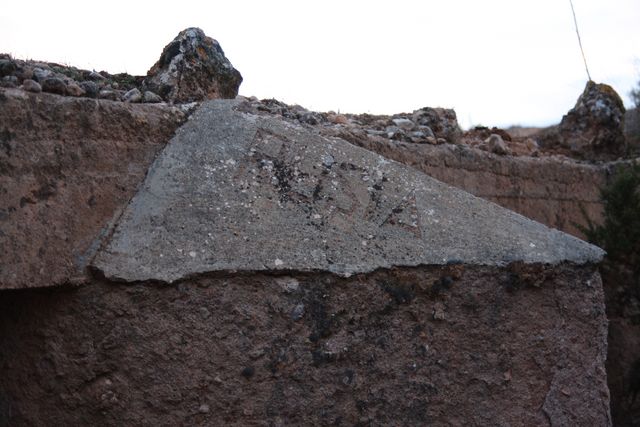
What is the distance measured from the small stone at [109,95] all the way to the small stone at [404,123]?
1.59 meters

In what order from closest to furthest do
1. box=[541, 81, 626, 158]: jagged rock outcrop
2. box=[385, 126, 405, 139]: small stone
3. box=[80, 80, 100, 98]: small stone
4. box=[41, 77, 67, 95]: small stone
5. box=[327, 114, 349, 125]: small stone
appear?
box=[41, 77, 67, 95]: small stone → box=[80, 80, 100, 98]: small stone → box=[327, 114, 349, 125]: small stone → box=[385, 126, 405, 139]: small stone → box=[541, 81, 626, 158]: jagged rock outcrop

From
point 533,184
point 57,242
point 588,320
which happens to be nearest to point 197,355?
point 57,242

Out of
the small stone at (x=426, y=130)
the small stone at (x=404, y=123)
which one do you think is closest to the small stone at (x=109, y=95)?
the small stone at (x=404, y=123)

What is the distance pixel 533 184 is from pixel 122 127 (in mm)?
2865

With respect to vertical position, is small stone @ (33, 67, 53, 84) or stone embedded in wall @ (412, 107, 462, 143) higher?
stone embedded in wall @ (412, 107, 462, 143)

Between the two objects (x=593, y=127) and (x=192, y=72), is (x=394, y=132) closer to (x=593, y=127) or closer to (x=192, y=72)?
(x=192, y=72)

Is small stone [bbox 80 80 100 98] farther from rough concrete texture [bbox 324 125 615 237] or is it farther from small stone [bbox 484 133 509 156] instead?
small stone [bbox 484 133 509 156]

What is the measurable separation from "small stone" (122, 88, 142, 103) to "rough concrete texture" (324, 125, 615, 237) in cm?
79

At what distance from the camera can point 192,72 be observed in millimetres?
2895

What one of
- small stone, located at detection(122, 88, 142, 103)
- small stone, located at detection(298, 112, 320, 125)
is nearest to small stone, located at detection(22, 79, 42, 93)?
small stone, located at detection(122, 88, 142, 103)

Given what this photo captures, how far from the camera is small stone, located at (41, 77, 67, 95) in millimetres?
2221


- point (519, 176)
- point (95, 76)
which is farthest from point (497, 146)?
point (95, 76)

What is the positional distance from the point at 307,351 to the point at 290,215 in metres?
0.43

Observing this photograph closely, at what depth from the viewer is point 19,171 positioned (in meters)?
2.00
